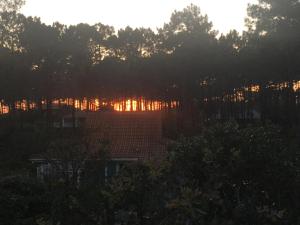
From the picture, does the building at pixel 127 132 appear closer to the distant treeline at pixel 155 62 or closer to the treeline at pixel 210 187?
the distant treeline at pixel 155 62

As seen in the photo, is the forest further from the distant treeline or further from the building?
the building

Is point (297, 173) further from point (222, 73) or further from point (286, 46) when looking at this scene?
point (222, 73)

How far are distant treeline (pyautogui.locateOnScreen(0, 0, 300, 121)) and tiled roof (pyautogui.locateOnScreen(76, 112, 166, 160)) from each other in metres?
9.56

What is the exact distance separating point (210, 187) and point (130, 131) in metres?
24.9

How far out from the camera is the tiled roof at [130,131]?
27.6 meters

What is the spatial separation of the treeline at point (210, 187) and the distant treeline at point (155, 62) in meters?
32.0

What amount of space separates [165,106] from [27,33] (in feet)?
46.4

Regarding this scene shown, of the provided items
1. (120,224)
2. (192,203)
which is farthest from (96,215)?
(192,203)

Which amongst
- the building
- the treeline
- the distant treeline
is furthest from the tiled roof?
the treeline

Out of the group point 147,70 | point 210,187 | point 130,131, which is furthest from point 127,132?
point 210,187

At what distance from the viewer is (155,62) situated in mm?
42500

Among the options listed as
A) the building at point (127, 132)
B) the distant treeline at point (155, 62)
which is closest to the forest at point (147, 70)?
the distant treeline at point (155, 62)

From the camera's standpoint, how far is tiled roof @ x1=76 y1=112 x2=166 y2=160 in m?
27.6

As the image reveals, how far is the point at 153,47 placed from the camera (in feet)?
152
